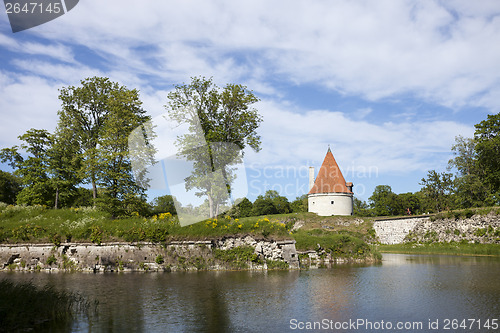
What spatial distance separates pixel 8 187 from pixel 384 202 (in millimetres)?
92509

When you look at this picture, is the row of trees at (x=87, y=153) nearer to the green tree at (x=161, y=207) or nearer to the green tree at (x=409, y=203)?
the green tree at (x=161, y=207)

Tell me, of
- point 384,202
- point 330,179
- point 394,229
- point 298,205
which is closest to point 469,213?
point 394,229

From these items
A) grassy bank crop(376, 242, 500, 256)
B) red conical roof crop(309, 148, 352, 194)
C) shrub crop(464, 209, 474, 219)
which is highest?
red conical roof crop(309, 148, 352, 194)

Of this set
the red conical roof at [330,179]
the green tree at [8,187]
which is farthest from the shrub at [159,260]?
the green tree at [8,187]

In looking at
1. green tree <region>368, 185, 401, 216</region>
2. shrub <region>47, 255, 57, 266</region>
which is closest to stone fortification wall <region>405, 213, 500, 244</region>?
shrub <region>47, 255, 57, 266</region>

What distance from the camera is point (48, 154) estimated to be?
4162cm

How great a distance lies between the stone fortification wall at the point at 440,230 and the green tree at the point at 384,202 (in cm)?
5004

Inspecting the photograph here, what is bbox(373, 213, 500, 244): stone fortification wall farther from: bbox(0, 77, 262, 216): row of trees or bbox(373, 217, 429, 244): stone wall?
bbox(0, 77, 262, 216): row of trees

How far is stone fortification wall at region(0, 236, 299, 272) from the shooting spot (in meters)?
25.6

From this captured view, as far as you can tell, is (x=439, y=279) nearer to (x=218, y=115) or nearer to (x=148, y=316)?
(x=148, y=316)

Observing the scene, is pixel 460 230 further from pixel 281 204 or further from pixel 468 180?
pixel 281 204

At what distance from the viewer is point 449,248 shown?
43406 millimetres

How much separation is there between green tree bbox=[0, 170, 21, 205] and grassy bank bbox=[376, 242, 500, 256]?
223ft

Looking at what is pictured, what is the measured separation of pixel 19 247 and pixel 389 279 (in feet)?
83.3
